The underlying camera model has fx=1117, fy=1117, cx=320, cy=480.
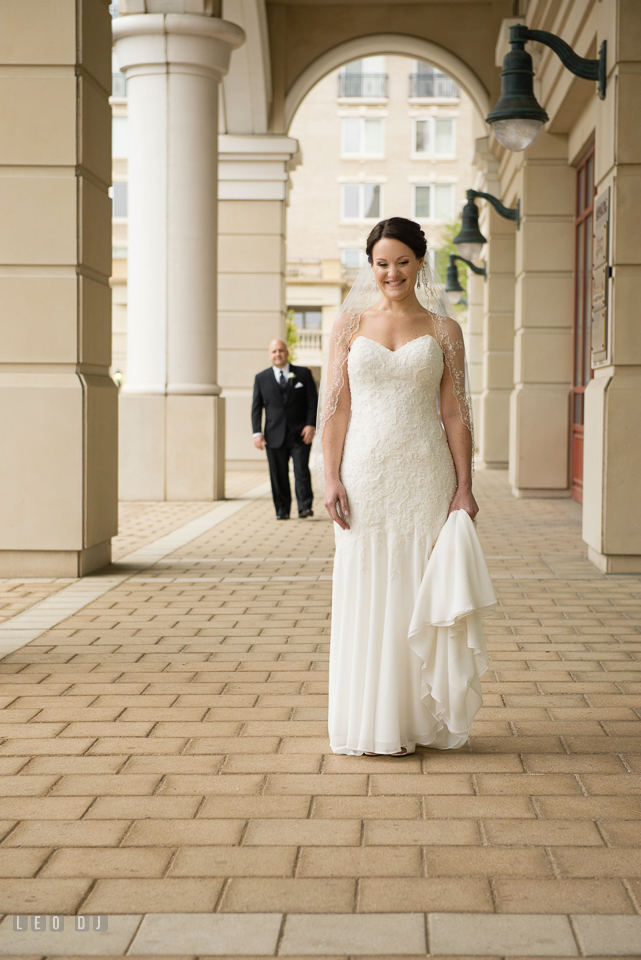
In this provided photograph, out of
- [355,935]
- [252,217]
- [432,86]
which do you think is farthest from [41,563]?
[432,86]

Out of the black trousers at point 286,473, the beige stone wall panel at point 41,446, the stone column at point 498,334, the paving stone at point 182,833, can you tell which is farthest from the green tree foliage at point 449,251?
the paving stone at point 182,833

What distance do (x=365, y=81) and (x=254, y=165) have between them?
40.9 metres

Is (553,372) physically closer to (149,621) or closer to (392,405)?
(149,621)

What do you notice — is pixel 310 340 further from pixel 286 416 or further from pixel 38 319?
pixel 38 319

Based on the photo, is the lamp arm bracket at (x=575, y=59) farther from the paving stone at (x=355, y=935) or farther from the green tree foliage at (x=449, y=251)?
the green tree foliage at (x=449, y=251)

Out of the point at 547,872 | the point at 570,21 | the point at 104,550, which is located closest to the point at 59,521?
the point at 104,550

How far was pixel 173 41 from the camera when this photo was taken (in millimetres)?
13430

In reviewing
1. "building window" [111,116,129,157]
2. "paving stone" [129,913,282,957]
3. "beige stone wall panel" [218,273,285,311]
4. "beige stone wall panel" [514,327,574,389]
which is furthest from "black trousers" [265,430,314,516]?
"building window" [111,116,129,157]

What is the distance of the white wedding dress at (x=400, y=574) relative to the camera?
158 inches

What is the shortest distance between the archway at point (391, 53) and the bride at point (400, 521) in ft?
54.6

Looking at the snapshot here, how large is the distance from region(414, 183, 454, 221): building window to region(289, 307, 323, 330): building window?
7926 mm

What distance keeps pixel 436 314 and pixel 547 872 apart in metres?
2.08

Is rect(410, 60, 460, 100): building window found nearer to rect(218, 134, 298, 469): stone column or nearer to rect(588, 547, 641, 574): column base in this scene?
rect(218, 134, 298, 469): stone column

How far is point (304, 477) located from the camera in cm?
1207
